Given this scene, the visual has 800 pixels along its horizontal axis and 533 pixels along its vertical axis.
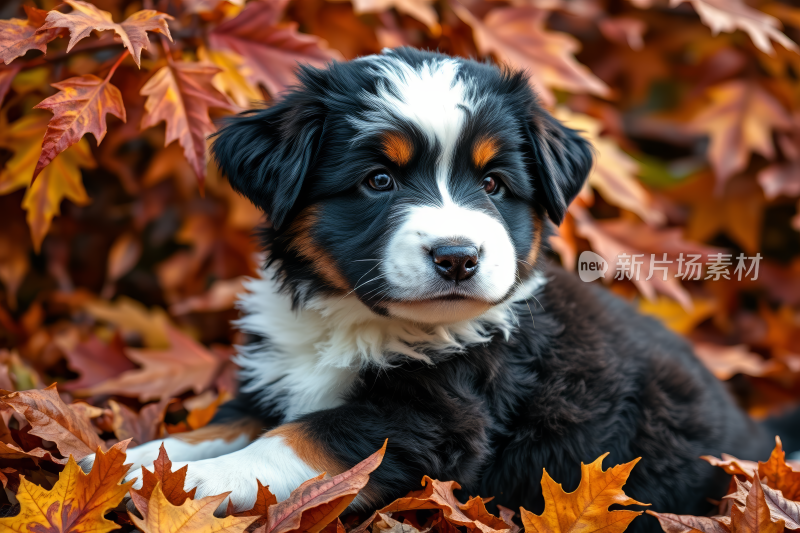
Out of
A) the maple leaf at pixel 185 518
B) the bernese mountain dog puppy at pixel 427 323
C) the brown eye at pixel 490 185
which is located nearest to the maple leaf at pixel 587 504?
the bernese mountain dog puppy at pixel 427 323

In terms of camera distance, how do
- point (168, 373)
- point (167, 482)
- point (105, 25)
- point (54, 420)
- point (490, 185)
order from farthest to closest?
point (168, 373) → point (490, 185) → point (105, 25) → point (54, 420) → point (167, 482)

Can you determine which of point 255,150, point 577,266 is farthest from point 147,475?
point 577,266

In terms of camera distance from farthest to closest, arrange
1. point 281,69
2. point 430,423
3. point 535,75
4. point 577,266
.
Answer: point 577,266
point 535,75
point 281,69
point 430,423

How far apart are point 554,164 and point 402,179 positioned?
2.16ft

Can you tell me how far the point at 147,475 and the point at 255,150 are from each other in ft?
3.89

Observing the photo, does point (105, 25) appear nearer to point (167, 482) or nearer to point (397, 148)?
point (397, 148)

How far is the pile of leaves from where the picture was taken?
9.04 ft

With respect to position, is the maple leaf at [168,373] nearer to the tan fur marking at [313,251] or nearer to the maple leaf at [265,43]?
the tan fur marking at [313,251]

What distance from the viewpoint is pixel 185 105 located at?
2.80 metres

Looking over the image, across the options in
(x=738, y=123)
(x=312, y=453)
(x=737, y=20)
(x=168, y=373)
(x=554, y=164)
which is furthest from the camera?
(x=738, y=123)

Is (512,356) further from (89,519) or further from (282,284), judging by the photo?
(89,519)

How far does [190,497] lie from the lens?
2.17 meters

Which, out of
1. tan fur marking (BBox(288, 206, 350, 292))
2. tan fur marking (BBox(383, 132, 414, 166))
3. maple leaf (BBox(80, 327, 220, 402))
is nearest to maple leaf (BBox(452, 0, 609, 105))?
tan fur marking (BBox(383, 132, 414, 166))

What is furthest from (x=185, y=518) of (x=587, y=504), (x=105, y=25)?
(x=105, y=25)
